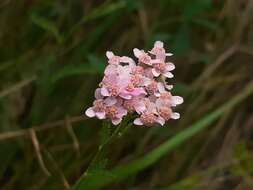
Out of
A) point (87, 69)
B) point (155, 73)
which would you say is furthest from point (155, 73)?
point (87, 69)

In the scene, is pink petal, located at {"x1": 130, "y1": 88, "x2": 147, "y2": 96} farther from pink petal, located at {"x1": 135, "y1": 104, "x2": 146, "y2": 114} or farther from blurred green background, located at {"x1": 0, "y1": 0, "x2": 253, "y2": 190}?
blurred green background, located at {"x1": 0, "y1": 0, "x2": 253, "y2": 190}

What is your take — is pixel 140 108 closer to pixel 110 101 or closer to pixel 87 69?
pixel 110 101

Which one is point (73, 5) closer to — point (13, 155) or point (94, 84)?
point (94, 84)

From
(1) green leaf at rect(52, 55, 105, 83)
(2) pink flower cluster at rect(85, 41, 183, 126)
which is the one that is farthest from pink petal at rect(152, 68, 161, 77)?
(1) green leaf at rect(52, 55, 105, 83)

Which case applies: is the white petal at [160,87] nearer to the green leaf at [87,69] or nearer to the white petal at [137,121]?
the white petal at [137,121]

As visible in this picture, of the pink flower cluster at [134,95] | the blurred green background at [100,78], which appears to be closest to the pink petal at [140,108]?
the pink flower cluster at [134,95]

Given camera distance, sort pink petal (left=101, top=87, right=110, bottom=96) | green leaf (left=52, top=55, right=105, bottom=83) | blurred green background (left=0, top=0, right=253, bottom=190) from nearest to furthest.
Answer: pink petal (left=101, top=87, right=110, bottom=96)
green leaf (left=52, top=55, right=105, bottom=83)
blurred green background (left=0, top=0, right=253, bottom=190)
